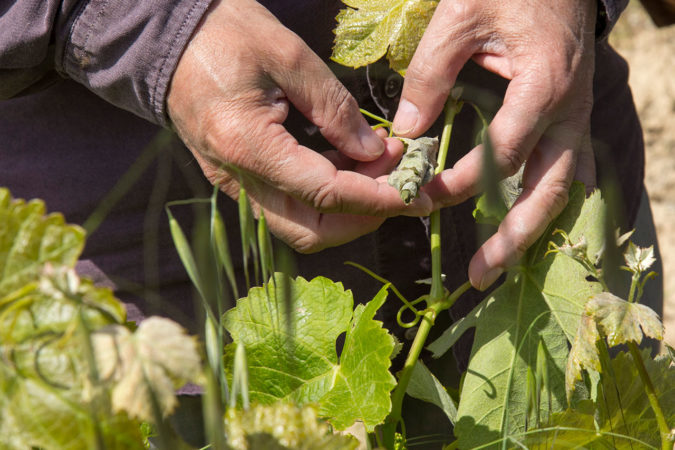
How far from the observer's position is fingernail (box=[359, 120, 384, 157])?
0.87 metres

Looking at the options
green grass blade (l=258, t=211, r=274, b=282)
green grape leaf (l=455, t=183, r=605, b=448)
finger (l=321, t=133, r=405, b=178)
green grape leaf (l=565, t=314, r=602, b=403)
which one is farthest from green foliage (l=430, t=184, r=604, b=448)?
green grass blade (l=258, t=211, r=274, b=282)

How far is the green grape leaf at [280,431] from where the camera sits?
1.55ft

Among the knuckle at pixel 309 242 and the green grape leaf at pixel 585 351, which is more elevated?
the green grape leaf at pixel 585 351

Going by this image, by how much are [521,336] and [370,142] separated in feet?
0.94

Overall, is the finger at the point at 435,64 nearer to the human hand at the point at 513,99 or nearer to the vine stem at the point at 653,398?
the human hand at the point at 513,99

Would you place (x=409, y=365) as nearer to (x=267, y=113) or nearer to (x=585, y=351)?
(x=585, y=351)

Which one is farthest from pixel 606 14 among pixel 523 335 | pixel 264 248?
pixel 264 248

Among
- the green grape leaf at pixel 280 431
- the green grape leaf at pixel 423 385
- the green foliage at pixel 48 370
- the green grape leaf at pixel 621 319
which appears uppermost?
the green foliage at pixel 48 370

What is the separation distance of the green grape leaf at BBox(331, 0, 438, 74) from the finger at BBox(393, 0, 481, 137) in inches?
1.1

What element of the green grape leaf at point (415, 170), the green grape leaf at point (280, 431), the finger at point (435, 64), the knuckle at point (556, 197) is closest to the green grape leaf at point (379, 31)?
the finger at point (435, 64)

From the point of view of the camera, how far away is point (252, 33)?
81 cm

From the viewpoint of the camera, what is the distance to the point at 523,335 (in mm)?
802

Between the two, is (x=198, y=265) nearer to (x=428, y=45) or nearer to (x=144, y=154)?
(x=428, y=45)

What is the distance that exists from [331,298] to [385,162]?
0.75 ft
